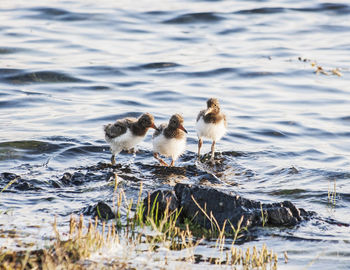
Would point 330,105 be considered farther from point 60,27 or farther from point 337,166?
point 60,27

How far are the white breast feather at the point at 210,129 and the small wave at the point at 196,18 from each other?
11.4 meters

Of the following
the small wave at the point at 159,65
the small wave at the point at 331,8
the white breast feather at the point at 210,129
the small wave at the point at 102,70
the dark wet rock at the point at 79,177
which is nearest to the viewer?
the dark wet rock at the point at 79,177

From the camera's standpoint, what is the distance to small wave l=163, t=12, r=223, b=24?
2252 cm

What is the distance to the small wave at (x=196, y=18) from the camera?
2252cm

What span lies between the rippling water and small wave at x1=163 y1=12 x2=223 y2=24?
4 cm

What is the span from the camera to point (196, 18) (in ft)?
74.3

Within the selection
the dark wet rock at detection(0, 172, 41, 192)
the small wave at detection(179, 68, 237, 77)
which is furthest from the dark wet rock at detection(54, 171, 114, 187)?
the small wave at detection(179, 68, 237, 77)

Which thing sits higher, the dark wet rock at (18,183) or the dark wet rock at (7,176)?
the dark wet rock at (7,176)

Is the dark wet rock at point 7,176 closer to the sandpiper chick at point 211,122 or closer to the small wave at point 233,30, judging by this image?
the sandpiper chick at point 211,122

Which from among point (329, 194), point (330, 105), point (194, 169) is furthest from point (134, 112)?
point (329, 194)

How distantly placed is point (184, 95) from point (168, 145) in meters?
5.38

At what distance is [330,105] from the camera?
50.2ft

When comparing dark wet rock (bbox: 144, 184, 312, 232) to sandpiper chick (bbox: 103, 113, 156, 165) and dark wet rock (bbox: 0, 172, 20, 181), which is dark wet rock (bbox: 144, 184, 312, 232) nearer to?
dark wet rock (bbox: 0, 172, 20, 181)

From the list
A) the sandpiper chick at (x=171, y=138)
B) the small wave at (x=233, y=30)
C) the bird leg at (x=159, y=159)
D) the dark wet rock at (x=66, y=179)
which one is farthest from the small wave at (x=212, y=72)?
the dark wet rock at (x=66, y=179)
